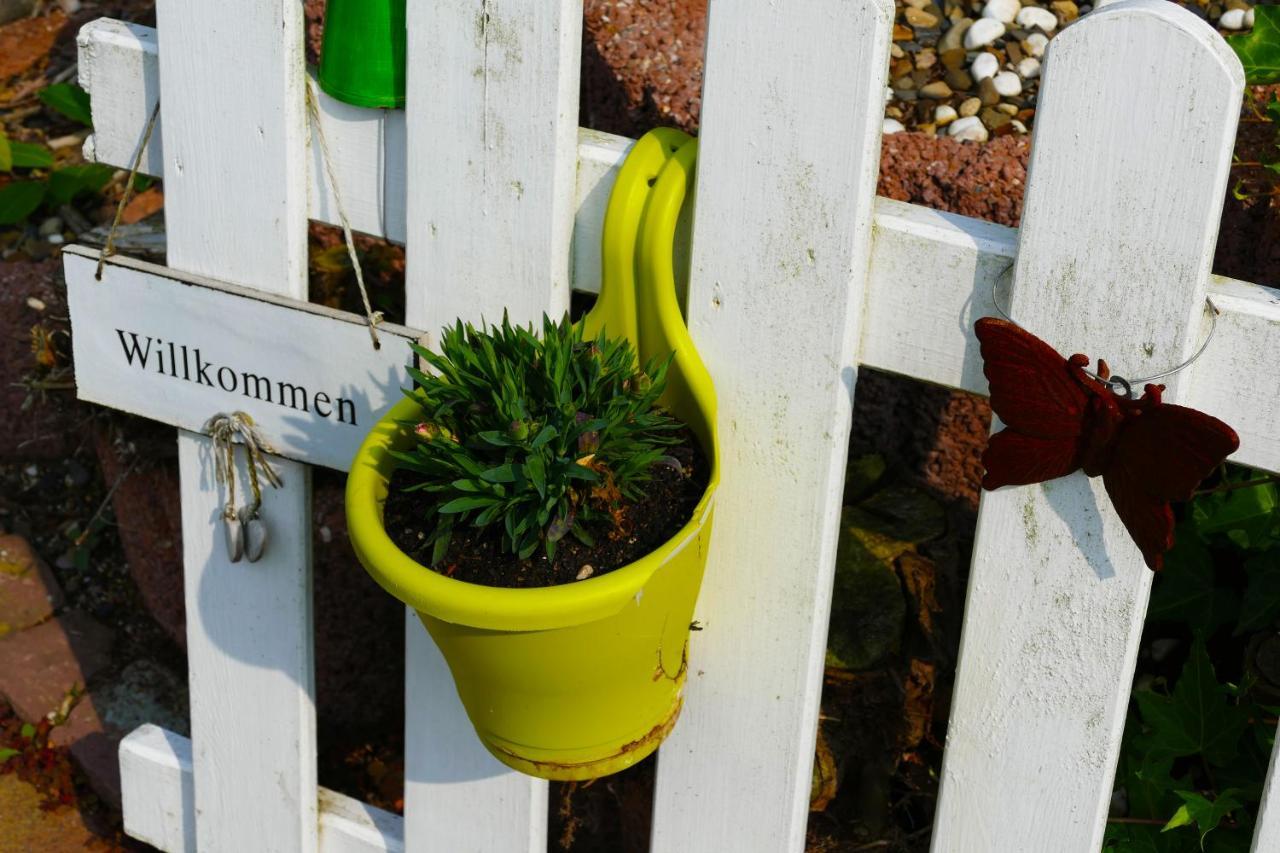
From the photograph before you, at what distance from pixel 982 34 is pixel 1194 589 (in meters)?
1.03

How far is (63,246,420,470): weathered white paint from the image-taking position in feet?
6.93

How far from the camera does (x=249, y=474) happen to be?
2.31 m

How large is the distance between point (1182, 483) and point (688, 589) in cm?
55

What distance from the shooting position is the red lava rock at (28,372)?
3232 millimetres

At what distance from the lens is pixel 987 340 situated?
67.4 inches

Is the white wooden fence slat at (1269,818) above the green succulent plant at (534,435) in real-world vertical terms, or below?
below

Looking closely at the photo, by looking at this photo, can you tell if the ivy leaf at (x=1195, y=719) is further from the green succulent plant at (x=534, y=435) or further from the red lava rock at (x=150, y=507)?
the red lava rock at (x=150, y=507)

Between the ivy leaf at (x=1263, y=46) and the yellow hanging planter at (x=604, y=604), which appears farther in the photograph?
the ivy leaf at (x=1263, y=46)

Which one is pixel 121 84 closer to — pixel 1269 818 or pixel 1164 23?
pixel 1164 23

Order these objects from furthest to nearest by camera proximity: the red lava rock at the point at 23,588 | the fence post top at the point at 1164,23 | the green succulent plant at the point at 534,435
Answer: the red lava rock at the point at 23,588 → the green succulent plant at the point at 534,435 → the fence post top at the point at 1164,23

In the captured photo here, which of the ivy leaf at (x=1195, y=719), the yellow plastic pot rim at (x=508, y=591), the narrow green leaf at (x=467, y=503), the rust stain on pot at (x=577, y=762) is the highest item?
the narrow green leaf at (x=467, y=503)

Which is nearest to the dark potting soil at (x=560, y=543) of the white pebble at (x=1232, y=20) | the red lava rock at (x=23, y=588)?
the white pebble at (x=1232, y=20)

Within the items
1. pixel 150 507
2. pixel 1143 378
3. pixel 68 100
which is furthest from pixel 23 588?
pixel 1143 378

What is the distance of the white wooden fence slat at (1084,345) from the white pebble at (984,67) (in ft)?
3.70
